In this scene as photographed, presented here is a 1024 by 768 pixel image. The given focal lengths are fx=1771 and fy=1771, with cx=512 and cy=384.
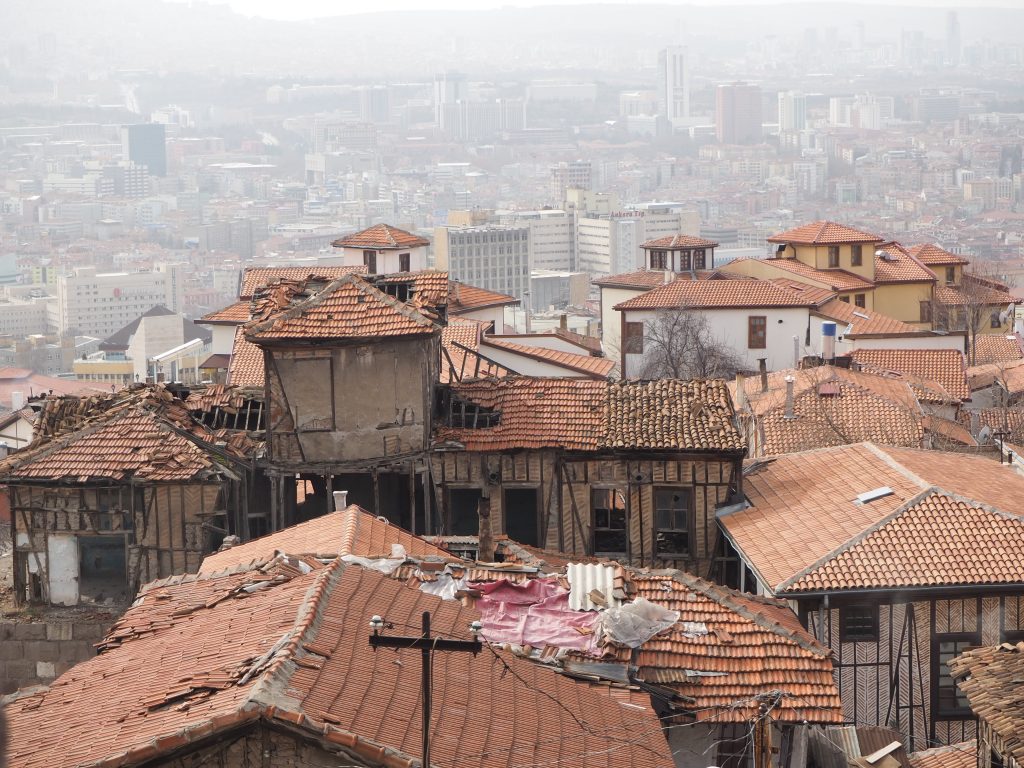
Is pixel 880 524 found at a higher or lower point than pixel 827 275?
higher

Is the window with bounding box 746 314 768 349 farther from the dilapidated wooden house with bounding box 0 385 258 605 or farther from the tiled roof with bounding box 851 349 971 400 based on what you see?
the dilapidated wooden house with bounding box 0 385 258 605

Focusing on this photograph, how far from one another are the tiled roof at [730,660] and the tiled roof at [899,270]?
4593 centimetres

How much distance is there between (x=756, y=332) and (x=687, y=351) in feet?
8.11

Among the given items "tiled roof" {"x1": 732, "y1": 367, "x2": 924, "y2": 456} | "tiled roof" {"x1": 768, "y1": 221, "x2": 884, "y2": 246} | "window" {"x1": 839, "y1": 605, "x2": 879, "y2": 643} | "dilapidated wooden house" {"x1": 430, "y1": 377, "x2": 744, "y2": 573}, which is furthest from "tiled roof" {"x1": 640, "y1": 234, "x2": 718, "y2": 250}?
"window" {"x1": 839, "y1": 605, "x2": 879, "y2": 643}

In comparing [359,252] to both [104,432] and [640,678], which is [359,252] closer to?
[104,432]

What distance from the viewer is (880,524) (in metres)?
18.9

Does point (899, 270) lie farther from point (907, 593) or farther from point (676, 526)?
point (907, 593)

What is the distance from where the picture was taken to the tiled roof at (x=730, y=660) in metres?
13.8

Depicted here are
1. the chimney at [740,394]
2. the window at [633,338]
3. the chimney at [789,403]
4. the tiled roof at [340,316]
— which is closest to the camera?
the tiled roof at [340,316]

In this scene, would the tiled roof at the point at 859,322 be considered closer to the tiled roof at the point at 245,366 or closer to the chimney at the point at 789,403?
the tiled roof at the point at 245,366

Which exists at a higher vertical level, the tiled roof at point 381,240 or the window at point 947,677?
the tiled roof at point 381,240

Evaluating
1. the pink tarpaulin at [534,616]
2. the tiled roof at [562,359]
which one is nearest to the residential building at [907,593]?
the pink tarpaulin at [534,616]

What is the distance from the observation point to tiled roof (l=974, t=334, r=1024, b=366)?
57.9 metres

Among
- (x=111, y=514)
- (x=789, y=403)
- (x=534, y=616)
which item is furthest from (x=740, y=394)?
(x=534, y=616)
